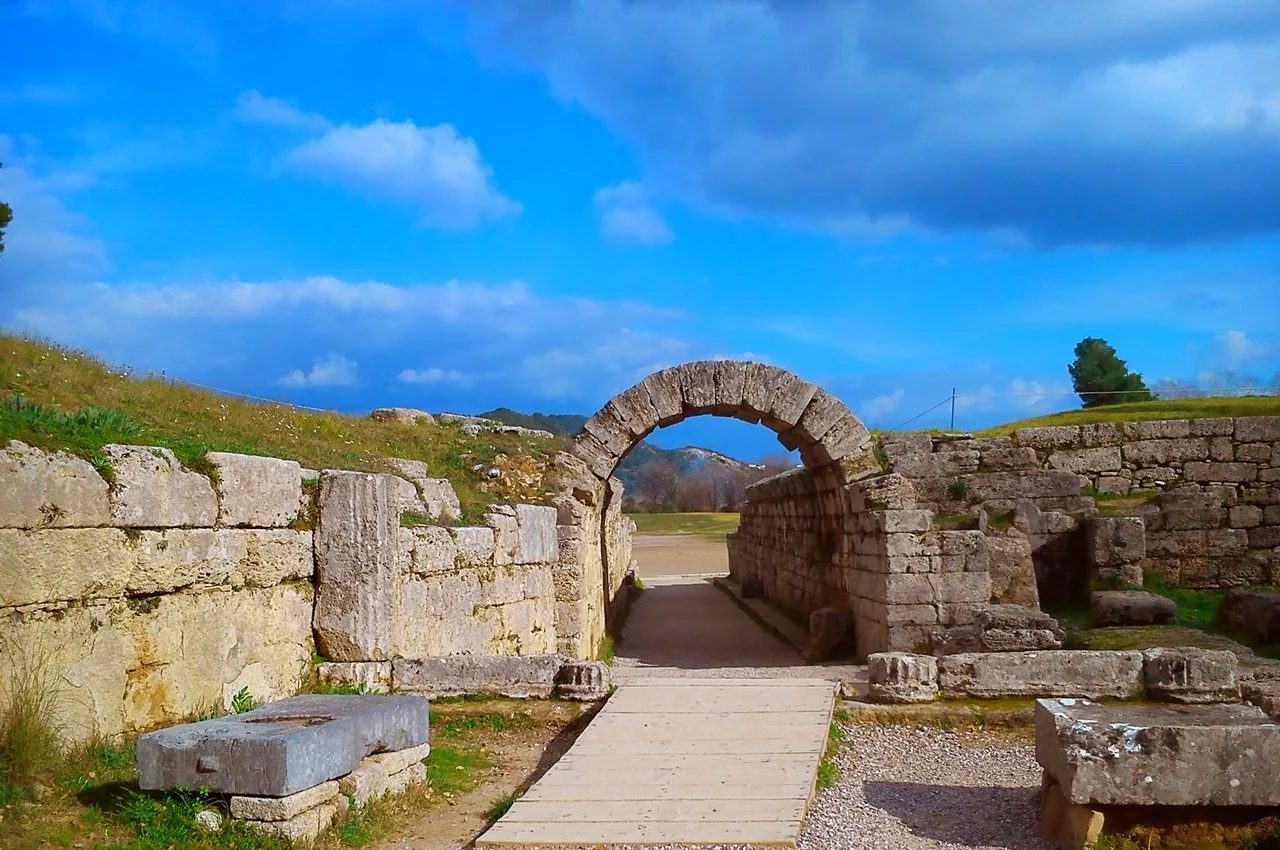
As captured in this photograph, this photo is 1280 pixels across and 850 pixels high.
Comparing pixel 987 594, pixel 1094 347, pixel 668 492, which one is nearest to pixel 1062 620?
pixel 987 594

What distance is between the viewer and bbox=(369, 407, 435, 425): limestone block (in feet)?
45.1

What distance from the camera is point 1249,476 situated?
14242 mm

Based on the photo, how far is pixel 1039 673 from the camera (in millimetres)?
8484

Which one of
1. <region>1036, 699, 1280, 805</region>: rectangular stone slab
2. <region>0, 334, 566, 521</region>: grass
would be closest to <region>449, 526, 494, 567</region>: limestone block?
<region>0, 334, 566, 521</region>: grass

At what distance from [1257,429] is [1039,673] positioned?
8108mm

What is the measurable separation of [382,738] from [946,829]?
338 cm

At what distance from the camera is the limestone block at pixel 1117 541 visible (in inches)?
508

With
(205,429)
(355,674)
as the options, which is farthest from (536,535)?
(205,429)

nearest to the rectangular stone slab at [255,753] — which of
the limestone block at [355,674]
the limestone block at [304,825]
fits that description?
the limestone block at [304,825]

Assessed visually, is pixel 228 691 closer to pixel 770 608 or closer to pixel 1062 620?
pixel 1062 620

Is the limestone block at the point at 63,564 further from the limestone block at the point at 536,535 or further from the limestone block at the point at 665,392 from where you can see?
the limestone block at the point at 665,392

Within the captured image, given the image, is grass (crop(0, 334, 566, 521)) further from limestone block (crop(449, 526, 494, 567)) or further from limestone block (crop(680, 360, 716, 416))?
limestone block (crop(680, 360, 716, 416))

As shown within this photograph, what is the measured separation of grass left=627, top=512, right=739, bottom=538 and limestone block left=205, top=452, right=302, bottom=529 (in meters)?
35.9

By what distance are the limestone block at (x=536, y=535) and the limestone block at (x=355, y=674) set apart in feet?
9.16
